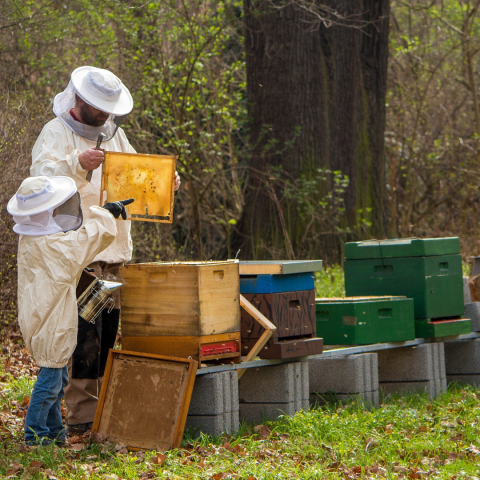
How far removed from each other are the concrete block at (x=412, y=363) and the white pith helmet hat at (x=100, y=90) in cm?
265

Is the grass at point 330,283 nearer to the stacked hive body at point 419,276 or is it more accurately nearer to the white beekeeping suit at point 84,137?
the stacked hive body at point 419,276

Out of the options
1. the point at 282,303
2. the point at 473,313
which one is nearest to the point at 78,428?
the point at 282,303

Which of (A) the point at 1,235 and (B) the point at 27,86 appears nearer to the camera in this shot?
(A) the point at 1,235

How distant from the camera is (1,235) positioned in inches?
245

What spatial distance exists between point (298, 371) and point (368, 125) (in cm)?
672

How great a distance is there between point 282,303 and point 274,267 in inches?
8.9

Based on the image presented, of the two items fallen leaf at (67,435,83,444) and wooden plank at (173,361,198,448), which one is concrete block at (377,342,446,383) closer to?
wooden plank at (173,361,198,448)

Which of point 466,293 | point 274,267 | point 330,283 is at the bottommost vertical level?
point 466,293

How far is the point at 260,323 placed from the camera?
13.8ft

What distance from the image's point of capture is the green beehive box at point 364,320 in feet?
15.9

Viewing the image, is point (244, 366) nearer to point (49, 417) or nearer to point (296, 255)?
point (49, 417)

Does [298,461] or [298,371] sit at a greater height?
[298,371]

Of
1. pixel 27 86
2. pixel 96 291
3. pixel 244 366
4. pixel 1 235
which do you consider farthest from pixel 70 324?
pixel 27 86

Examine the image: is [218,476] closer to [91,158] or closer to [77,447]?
Answer: [77,447]
